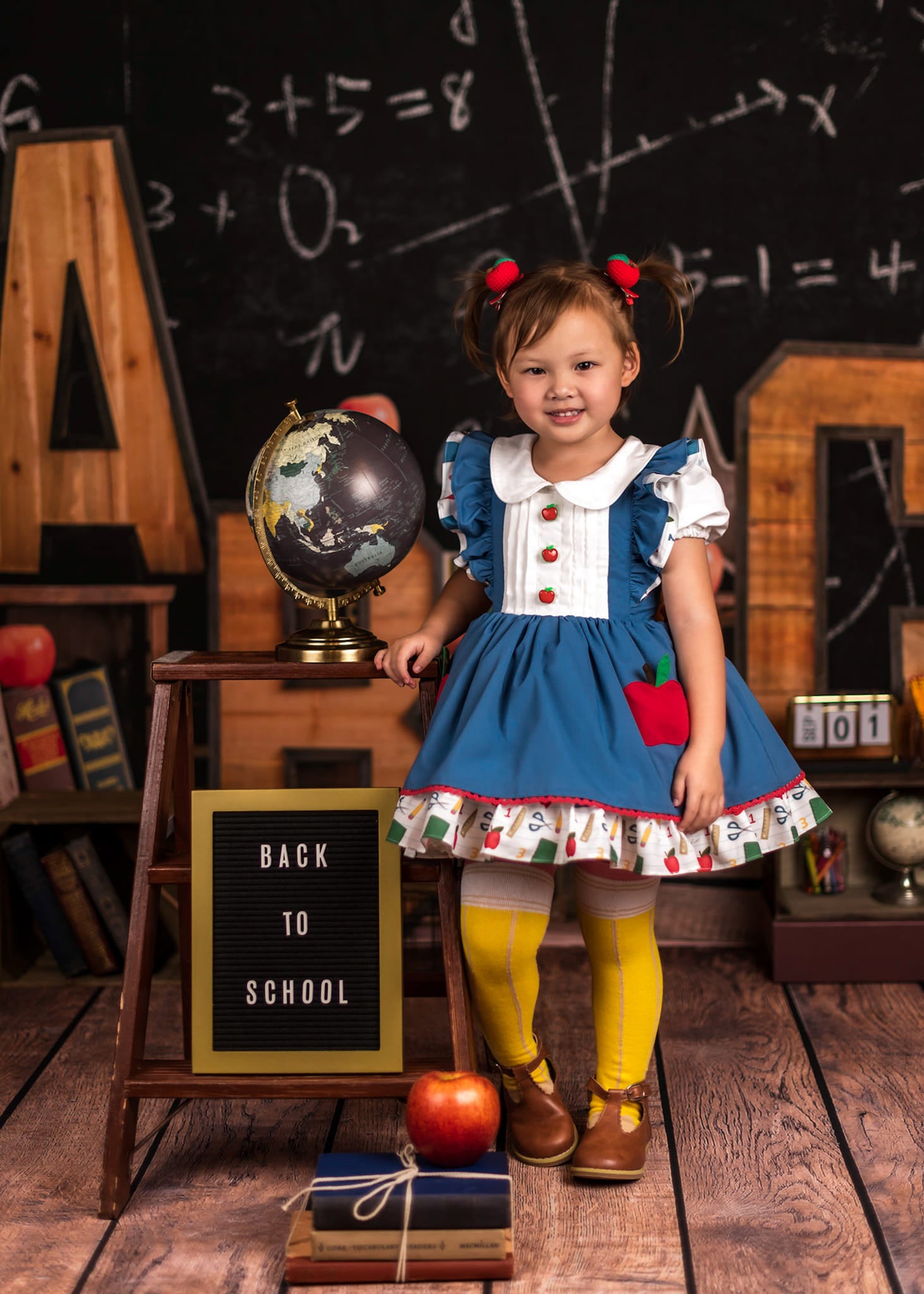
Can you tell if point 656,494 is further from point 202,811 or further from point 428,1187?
point 428,1187

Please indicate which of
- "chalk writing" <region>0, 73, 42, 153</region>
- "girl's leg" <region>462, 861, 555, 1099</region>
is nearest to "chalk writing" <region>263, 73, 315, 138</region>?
"chalk writing" <region>0, 73, 42, 153</region>

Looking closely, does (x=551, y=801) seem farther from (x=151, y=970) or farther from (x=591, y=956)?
(x=151, y=970)

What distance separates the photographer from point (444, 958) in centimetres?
180

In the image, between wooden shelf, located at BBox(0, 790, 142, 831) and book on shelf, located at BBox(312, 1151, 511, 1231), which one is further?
wooden shelf, located at BBox(0, 790, 142, 831)

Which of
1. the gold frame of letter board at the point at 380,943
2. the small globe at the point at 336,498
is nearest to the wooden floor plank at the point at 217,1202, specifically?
the gold frame of letter board at the point at 380,943

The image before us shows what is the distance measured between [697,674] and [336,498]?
584mm

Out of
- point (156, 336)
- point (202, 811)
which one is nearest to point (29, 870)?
point (202, 811)

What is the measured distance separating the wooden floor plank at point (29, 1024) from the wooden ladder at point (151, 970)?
1.33 feet

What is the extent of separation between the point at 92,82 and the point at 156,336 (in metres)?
0.56

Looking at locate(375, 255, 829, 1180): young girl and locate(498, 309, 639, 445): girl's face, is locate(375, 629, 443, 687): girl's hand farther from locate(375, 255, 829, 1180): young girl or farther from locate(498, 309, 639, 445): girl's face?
locate(498, 309, 639, 445): girl's face

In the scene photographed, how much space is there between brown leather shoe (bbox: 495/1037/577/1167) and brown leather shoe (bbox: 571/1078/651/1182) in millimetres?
32

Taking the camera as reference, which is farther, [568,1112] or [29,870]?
[29,870]

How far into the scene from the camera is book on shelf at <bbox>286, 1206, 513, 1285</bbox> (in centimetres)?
157

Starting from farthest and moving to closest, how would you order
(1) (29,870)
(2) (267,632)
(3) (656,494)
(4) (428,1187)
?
1. (2) (267,632)
2. (1) (29,870)
3. (3) (656,494)
4. (4) (428,1187)
